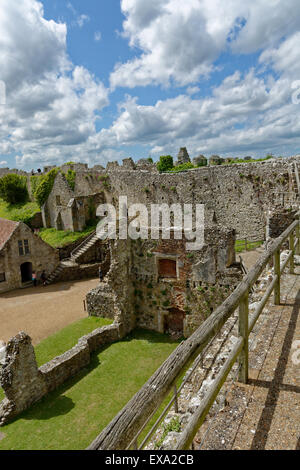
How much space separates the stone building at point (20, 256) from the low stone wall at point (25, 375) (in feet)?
42.0

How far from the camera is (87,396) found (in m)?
10.7

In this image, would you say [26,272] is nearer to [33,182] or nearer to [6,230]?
[6,230]

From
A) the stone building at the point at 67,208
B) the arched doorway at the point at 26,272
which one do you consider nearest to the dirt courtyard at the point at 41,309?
the arched doorway at the point at 26,272

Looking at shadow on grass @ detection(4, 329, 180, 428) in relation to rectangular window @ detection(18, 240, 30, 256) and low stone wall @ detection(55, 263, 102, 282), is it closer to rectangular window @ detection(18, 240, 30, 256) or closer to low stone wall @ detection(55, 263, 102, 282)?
low stone wall @ detection(55, 263, 102, 282)

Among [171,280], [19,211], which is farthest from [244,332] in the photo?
[19,211]

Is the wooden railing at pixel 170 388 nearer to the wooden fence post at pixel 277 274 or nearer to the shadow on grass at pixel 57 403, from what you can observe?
the wooden fence post at pixel 277 274

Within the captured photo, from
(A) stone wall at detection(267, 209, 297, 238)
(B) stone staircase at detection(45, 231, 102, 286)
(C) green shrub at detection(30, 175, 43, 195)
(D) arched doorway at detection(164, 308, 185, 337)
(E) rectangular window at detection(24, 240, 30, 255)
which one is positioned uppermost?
(C) green shrub at detection(30, 175, 43, 195)

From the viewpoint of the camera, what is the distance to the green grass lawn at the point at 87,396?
9039mm

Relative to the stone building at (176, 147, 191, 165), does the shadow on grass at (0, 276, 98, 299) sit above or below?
below

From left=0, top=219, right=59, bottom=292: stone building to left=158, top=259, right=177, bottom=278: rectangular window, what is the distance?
1370 centimetres

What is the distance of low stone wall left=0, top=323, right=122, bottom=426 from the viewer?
10.1m

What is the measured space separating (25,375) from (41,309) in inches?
337

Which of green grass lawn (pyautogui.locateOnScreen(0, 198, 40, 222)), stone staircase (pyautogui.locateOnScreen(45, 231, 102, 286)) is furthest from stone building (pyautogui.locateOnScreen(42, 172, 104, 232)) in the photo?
stone staircase (pyautogui.locateOnScreen(45, 231, 102, 286))
